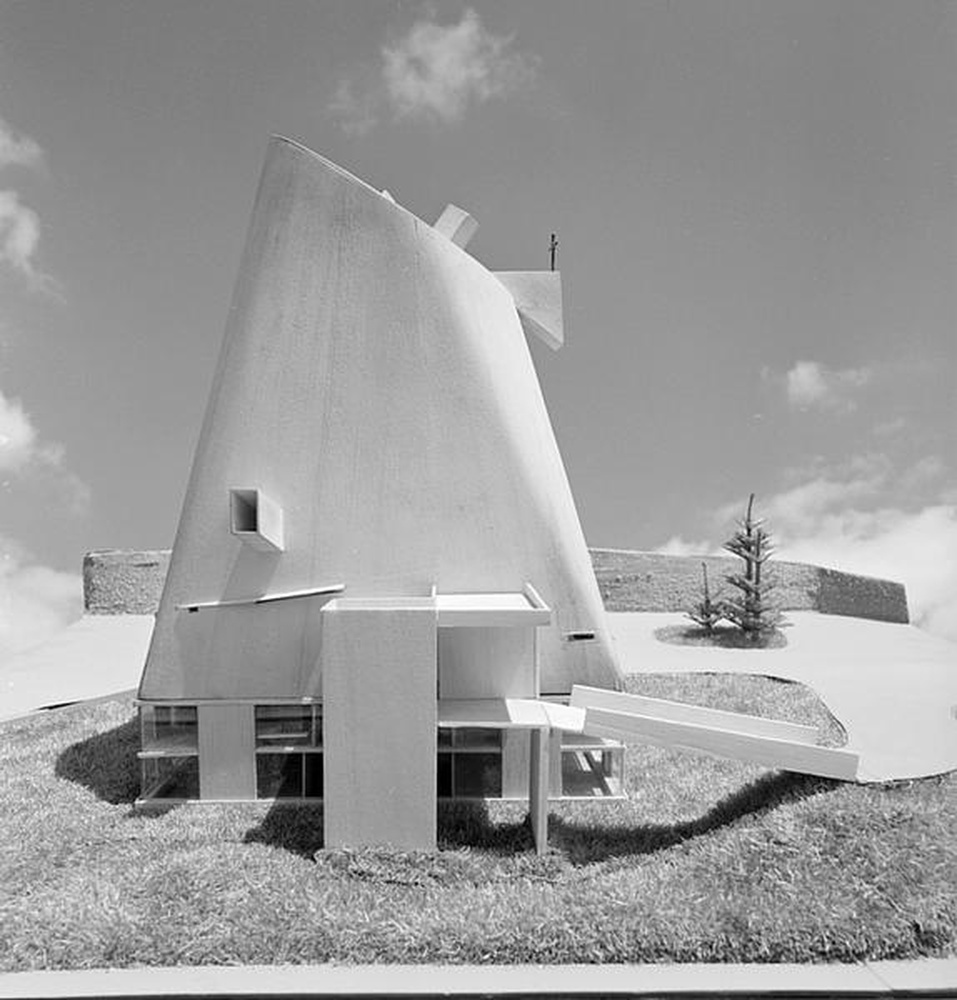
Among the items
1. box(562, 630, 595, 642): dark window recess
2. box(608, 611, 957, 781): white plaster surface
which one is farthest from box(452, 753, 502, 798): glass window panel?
box(608, 611, 957, 781): white plaster surface

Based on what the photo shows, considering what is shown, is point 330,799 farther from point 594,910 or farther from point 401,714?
point 594,910

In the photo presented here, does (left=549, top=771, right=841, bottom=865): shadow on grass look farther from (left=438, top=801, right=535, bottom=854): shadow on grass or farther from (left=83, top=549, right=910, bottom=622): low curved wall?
(left=83, top=549, right=910, bottom=622): low curved wall

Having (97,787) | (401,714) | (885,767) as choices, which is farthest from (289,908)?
(885,767)

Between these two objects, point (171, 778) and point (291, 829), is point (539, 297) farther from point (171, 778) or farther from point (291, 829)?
point (171, 778)

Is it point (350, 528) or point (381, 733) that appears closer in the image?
point (381, 733)

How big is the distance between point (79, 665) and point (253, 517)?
1569 centimetres

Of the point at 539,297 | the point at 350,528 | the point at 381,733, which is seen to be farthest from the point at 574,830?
the point at 539,297

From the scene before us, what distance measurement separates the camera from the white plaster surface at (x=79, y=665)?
53.7 ft

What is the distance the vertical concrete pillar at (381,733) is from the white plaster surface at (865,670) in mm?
4919

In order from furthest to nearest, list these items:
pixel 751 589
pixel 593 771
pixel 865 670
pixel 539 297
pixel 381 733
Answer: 1. pixel 751 589
2. pixel 865 670
3. pixel 539 297
4. pixel 593 771
5. pixel 381 733

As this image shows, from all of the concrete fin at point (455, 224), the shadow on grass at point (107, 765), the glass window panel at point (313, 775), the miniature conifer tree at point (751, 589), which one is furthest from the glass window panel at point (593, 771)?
the miniature conifer tree at point (751, 589)

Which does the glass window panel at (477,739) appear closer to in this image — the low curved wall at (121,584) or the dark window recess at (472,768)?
the dark window recess at (472,768)

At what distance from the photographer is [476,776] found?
28.9 feet

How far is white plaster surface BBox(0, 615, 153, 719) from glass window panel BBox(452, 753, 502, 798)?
31.4 ft
